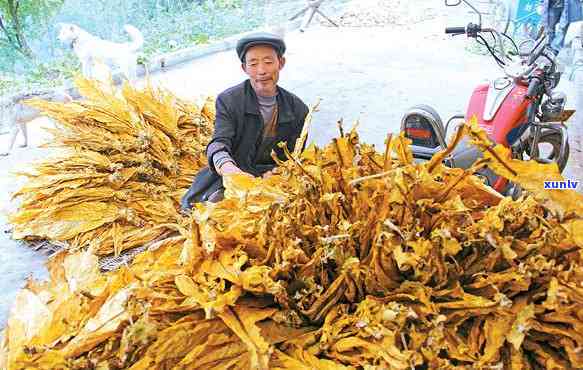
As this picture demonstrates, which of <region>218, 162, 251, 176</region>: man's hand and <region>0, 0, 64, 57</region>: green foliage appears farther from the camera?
<region>0, 0, 64, 57</region>: green foliage

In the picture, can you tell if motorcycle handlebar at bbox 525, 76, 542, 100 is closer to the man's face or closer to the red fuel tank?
the red fuel tank

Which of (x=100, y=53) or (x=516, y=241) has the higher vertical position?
(x=100, y=53)

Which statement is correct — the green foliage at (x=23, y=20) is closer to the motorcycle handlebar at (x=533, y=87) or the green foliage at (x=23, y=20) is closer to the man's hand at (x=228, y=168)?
the man's hand at (x=228, y=168)

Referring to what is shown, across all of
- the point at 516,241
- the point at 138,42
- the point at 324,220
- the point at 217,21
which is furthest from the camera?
the point at 217,21

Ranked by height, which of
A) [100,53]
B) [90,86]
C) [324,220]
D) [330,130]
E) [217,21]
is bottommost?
[330,130]

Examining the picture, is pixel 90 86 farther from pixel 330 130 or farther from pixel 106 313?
pixel 330 130

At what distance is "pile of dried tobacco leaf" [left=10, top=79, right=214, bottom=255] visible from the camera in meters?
2.49

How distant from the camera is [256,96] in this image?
7.56 ft

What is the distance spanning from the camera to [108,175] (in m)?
2.53

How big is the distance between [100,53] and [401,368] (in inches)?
290

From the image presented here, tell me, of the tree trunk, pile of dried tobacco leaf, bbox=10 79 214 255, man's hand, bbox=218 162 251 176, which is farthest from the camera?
the tree trunk

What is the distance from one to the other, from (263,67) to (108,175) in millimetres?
1078

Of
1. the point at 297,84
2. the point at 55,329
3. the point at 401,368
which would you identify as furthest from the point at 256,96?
the point at 297,84

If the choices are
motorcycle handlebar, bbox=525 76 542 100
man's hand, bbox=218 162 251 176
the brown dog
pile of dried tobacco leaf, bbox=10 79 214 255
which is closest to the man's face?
man's hand, bbox=218 162 251 176
